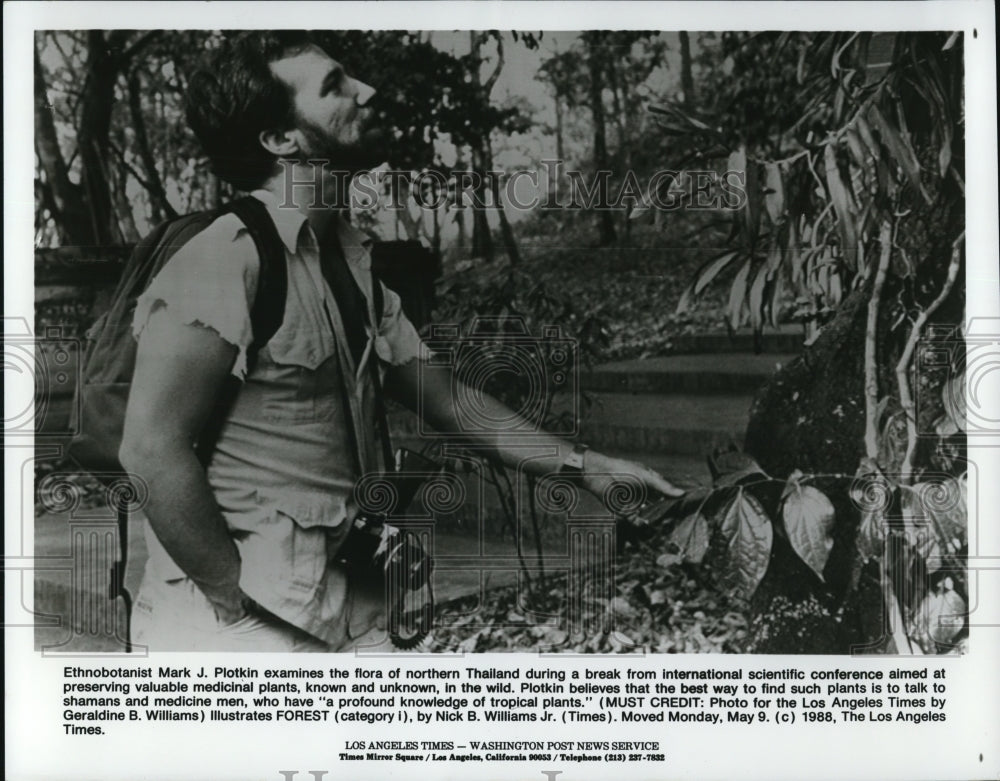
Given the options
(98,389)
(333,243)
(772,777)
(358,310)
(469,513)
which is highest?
(333,243)

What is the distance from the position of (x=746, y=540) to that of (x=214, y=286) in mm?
2066

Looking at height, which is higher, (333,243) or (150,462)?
(333,243)

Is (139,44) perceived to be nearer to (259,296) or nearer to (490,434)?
(259,296)

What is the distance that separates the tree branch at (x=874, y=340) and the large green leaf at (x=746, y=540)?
476 millimetres

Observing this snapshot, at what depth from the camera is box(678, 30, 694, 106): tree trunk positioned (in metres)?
3.88

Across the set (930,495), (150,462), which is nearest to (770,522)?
(930,495)

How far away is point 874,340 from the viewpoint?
3.91 m

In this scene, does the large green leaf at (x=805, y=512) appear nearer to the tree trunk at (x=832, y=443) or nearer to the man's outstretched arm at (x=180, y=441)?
the tree trunk at (x=832, y=443)

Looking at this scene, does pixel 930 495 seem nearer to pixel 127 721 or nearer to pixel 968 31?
pixel 968 31

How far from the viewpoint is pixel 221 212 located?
3846mm

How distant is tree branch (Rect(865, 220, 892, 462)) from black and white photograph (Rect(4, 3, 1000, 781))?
0.04ft

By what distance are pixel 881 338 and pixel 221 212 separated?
7.79 ft

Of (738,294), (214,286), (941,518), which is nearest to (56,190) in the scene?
(214,286)

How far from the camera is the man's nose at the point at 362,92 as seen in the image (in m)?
3.87
